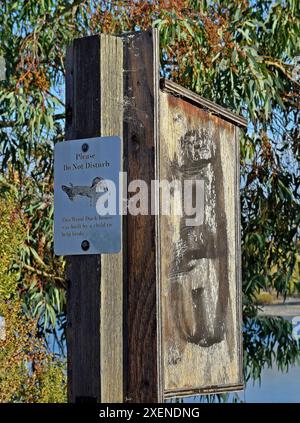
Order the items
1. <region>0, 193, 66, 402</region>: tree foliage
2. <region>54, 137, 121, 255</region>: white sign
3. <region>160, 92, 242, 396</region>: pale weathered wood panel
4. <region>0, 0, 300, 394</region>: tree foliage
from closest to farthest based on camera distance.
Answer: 1. <region>54, 137, 121, 255</region>: white sign
2. <region>160, 92, 242, 396</region>: pale weathered wood panel
3. <region>0, 193, 66, 402</region>: tree foliage
4. <region>0, 0, 300, 394</region>: tree foliage

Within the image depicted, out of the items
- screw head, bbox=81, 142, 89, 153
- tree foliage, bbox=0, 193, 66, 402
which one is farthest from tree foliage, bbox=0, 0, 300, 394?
screw head, bbox=81, 142, 89, 153

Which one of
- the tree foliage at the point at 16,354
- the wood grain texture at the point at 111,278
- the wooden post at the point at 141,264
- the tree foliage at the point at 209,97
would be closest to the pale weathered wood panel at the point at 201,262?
the wooden post at the point at 141,264

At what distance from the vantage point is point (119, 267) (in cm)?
296

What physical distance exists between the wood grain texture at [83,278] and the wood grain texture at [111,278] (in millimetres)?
16

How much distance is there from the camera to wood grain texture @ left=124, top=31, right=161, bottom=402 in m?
2.94

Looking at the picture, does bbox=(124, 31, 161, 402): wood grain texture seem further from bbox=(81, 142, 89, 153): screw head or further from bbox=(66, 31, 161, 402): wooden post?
bbox=(81, 142, 89, 153): screw head

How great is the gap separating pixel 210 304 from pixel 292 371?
17.8 ft

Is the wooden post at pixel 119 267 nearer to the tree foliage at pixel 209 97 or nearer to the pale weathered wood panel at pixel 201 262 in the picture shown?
the pale weathered wood panel at pixel 201 262

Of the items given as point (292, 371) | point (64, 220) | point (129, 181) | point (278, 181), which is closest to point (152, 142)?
point (129, 181)

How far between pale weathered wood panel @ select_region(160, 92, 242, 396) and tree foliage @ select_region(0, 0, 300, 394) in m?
3.81

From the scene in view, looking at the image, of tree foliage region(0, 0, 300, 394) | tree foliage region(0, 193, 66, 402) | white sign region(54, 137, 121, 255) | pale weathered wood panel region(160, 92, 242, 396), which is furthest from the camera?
tree foliage region(0, 0, 300, 394)

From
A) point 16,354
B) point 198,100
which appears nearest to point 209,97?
point 16,354

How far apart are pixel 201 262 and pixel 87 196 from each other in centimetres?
48
